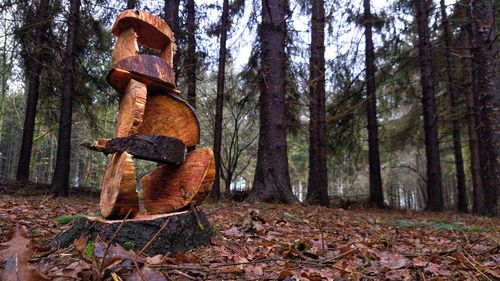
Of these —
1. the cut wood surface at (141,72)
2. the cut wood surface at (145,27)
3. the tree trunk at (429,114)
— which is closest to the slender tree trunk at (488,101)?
the tree trunk at (429,114)

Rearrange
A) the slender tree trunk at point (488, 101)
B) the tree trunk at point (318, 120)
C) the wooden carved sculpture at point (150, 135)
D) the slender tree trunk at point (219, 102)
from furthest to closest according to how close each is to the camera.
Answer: the slender tree trunk at point (219, 102) < the tree trunk at point (318, 120) < the slender tree trunk at point (488, 101) < the wooden carved sculpture at point (150, 135)

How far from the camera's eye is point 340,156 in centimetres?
1499

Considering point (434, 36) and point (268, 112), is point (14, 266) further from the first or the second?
point (434, 36)

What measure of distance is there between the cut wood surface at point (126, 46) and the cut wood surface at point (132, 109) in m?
0.29

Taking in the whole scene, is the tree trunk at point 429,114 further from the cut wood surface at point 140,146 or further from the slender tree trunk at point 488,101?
the cut wood surface at point 140,146

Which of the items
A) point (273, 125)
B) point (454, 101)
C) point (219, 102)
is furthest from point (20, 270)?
point (454, 101)

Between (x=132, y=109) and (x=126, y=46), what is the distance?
684 mm

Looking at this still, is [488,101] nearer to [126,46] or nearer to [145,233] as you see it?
[126,46]

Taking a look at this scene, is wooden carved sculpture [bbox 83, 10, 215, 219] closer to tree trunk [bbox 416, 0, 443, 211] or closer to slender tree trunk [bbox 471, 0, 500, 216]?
slender tree trunk [bbox 471, 0, 500, 216]

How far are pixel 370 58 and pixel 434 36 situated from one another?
317 centimetres

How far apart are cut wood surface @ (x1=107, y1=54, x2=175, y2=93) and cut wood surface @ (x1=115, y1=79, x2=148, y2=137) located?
76mm

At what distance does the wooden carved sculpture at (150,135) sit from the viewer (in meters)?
2.98

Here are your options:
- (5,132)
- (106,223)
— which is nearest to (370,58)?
(106,223)

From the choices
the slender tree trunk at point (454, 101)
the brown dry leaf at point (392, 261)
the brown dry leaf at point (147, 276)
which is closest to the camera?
the brown dry leaf at point (147, 276)
